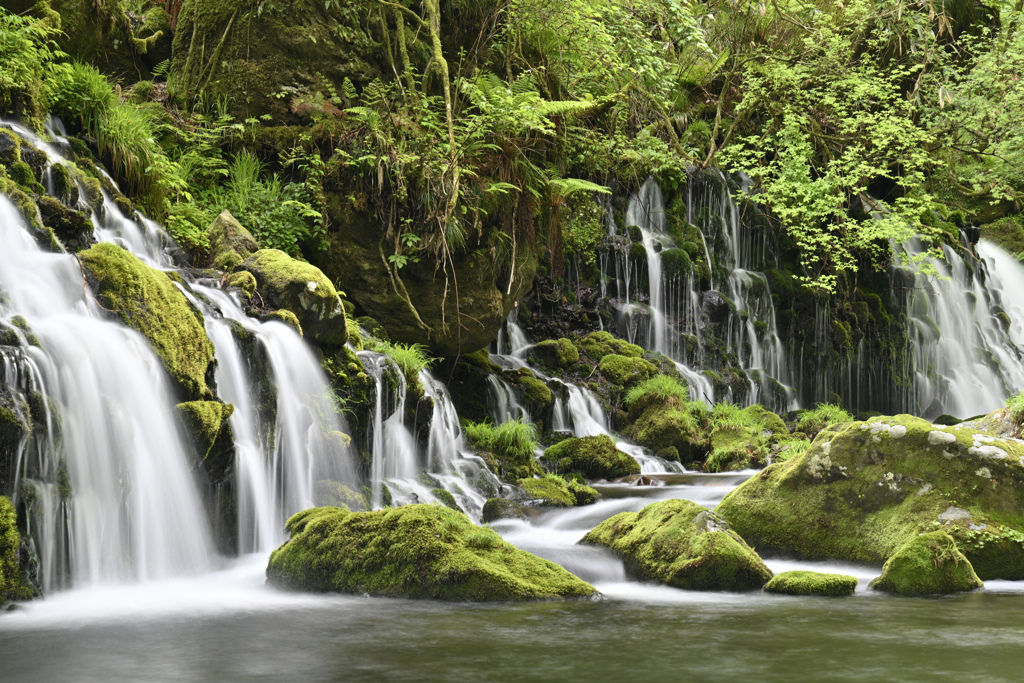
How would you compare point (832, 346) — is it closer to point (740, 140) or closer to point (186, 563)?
point (740, 140)

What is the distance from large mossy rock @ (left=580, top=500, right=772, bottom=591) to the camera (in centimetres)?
584

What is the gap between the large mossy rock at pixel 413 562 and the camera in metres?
5.43

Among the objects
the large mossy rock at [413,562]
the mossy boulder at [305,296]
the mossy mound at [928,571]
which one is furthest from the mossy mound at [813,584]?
the mossy boulder at [305,296]

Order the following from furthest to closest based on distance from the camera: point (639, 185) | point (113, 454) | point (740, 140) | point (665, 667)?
point (740, 140) → point (639, 185) → point (113, 454) → point (665, 667)

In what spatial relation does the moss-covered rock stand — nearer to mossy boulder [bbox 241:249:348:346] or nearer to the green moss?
the green moss

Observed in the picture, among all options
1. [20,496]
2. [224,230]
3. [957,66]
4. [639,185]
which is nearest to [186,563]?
[20,496]

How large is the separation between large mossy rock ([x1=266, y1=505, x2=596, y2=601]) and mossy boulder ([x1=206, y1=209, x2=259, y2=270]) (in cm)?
440

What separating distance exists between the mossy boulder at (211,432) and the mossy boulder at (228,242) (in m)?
2.94

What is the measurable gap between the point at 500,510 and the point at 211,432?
3175 mm

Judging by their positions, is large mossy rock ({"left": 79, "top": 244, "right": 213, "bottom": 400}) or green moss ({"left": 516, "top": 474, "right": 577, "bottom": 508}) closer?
large mossy rock ({"left": 79, "top": 244, "right": 213, "bottom": 400})

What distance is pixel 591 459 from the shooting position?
11289mm

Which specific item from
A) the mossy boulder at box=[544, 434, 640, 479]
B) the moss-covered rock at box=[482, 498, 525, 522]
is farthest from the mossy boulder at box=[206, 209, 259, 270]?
the mossy boulder at box=[544, 434, 640, 479]

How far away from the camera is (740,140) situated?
20.1 m

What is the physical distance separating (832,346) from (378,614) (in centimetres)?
1674
